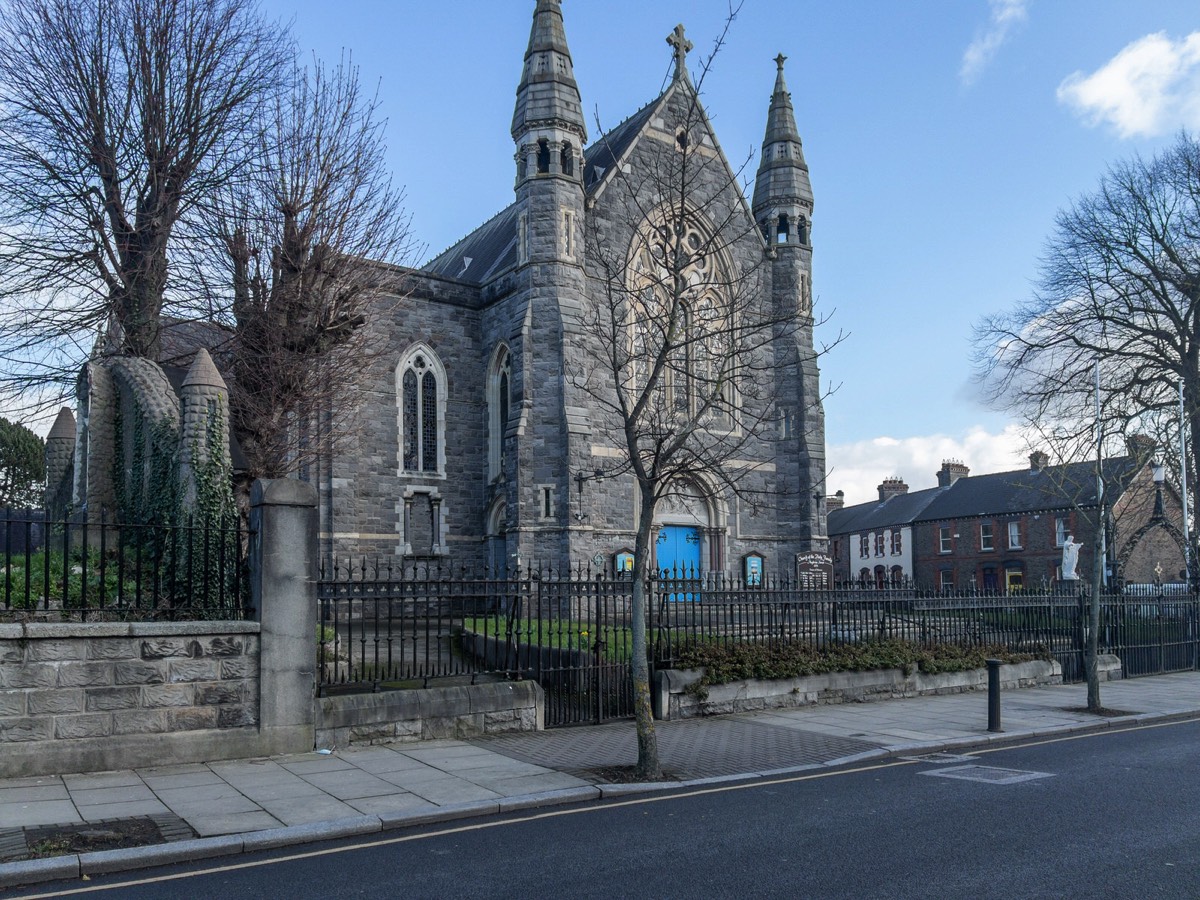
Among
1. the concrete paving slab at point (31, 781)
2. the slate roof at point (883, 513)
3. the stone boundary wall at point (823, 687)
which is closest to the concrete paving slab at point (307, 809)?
the concrete paving slab at point (31, 781)

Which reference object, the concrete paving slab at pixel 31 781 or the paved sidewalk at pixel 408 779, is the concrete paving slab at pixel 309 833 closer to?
the paved sidewalk at pixel 408 779

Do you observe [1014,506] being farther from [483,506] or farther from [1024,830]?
[1024,830]

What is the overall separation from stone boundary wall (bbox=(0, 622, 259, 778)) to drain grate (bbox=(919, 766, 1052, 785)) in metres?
6.97

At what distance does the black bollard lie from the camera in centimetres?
1219

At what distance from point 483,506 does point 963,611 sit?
1505cm

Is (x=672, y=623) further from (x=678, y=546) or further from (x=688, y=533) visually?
(x=688, y=533)

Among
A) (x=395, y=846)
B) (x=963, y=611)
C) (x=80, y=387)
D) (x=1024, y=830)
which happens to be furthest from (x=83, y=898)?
(x=963, y=611)

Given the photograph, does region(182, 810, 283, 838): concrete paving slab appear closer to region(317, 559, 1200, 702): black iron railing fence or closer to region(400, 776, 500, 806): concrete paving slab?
region(400, 776, 500, 806): concrete paving slab

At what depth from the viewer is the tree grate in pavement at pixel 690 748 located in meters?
9.69

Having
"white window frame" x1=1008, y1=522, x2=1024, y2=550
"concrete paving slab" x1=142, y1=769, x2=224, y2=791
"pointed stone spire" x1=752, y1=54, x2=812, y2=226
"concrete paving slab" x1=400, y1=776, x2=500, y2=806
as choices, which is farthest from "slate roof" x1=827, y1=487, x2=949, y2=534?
"concrete paving slab" x1=142, y1=769, x2=224, y2=791

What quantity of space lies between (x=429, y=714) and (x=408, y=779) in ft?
6.23

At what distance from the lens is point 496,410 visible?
28234 millimetres

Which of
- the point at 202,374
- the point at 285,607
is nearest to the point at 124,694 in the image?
the point at 285,607

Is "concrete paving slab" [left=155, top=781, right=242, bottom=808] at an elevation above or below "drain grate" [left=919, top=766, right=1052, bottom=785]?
above
